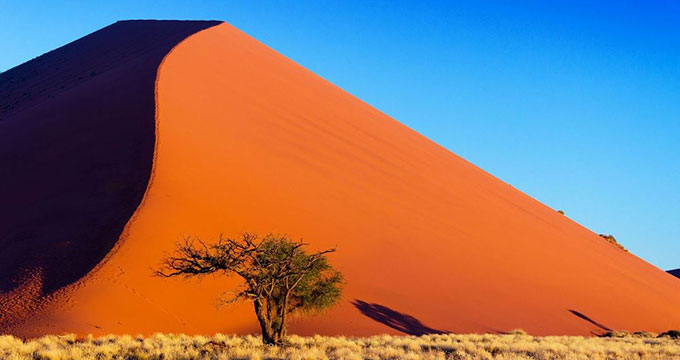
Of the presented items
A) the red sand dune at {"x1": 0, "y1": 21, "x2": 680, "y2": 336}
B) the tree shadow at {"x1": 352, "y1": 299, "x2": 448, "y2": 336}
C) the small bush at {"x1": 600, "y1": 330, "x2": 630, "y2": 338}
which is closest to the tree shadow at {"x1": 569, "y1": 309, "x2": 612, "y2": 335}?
the red sand dune at {"x1": 0, "y1": 21, "x2": 680, "y2": 336}

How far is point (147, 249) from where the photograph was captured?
58.1 feet

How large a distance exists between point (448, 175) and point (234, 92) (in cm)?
1388

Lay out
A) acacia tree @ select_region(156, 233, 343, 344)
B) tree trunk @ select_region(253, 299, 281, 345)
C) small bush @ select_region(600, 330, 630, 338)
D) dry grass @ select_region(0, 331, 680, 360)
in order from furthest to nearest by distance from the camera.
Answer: small bush @ select_region(600, 330, 630, 338), tree trunk @ select_region(253, 299, 281, 345), acacia tree @ select_region(156, 233, 343, 344), dry grass @ select_region(0, 331, 680, 360)

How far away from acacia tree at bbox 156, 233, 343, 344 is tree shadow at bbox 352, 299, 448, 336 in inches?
115

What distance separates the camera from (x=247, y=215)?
2141cm

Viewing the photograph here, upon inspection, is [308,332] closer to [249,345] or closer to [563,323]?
[249,345]

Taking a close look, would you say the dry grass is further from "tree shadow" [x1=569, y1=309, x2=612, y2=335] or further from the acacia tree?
"tree shadow" [x1=569, y1=309, x2=612, y2=335]

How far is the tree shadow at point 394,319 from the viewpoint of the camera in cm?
1925

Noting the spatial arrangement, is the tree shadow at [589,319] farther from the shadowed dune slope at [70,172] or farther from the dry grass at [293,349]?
the shadowed dune slope at [70,172]

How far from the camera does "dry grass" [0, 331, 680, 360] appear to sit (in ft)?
40.6

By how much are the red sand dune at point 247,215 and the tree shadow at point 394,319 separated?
0.07m

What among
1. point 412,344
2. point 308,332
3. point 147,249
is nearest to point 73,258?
point 147,249

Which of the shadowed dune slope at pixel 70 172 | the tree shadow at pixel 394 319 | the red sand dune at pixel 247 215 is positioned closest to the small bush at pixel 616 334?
the red sand dune at pixel 247 215

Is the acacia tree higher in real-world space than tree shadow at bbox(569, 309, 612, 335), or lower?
lower
